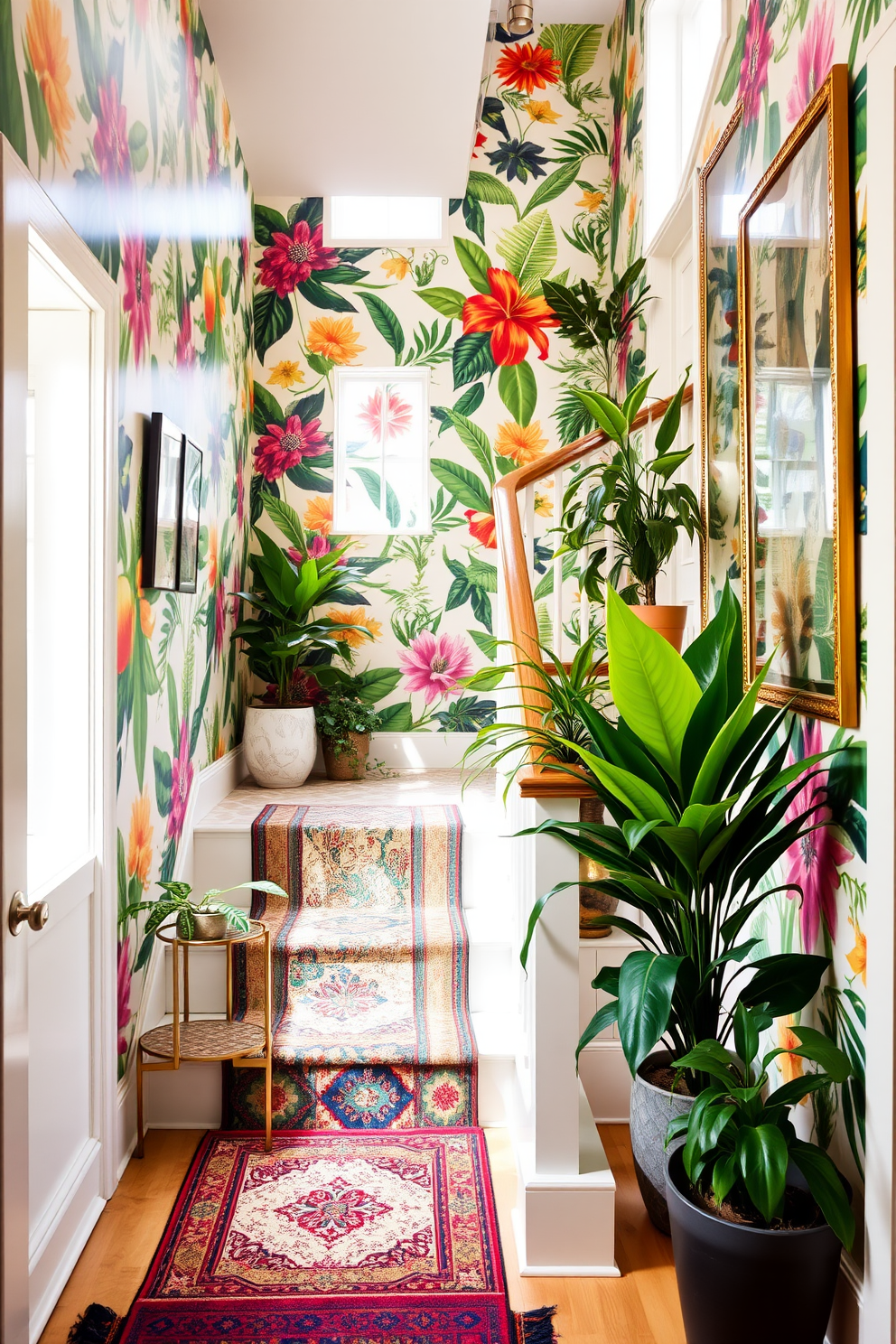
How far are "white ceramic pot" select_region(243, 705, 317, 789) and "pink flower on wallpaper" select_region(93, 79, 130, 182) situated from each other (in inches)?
79.9

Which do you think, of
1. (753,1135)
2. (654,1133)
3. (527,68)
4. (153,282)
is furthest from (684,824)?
(527,68)

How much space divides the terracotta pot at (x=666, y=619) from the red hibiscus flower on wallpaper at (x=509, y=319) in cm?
229

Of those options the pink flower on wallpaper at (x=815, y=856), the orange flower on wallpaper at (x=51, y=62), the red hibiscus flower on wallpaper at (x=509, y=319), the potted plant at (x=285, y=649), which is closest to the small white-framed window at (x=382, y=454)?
the potted plant at (x=285, y=649)

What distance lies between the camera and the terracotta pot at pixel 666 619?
2451 mm

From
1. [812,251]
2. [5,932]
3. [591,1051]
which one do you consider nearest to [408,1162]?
[591,1051]

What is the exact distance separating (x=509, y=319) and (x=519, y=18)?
1165mm

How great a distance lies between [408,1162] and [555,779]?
1068mm

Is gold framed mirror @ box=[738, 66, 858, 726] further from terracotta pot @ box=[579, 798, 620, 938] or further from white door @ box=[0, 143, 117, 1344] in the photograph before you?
white door @ box=[0, 143, 117, 1344]

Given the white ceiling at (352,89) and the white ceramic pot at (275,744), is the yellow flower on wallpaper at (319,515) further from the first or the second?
the white ceiling at (352,89)

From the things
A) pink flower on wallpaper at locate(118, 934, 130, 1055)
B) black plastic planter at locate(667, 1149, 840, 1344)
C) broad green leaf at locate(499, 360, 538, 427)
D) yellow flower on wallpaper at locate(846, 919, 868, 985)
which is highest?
broad green leaf at locate(499, 360, 538, 427)

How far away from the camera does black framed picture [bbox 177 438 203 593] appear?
9.11 feet

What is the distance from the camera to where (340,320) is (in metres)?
4.35

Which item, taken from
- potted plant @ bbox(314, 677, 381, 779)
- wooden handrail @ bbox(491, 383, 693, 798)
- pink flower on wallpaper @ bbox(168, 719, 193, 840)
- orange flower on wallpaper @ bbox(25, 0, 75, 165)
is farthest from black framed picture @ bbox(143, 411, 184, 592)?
potted plant @ bbox(314, 677, 381, 779)

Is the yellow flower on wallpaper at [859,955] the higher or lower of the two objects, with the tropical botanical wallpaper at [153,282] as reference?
lower
